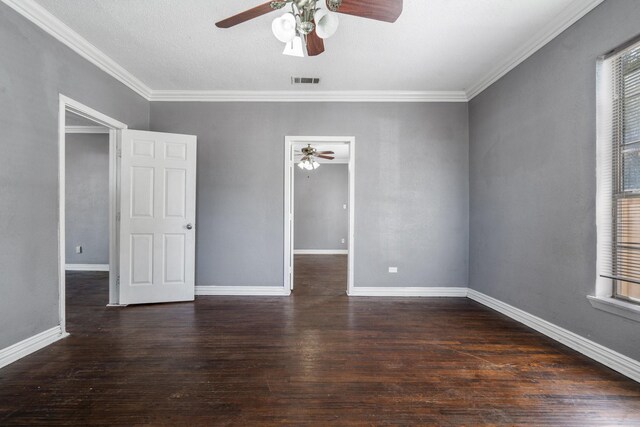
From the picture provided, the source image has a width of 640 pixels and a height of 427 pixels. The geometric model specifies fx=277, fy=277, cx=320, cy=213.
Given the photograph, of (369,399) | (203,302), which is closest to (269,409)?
(369,399)

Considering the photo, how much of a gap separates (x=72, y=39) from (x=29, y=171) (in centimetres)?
137

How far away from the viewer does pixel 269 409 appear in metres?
1.63

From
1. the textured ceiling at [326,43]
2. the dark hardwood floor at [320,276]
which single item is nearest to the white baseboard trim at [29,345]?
the dark hardwood floor at [320,276]

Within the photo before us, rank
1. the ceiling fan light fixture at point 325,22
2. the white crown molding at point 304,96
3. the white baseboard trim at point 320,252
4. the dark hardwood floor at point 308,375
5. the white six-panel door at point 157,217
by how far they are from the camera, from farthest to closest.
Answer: the white baseboard trim at point 320,252 < the white crown molding at point 304,96 < the white six-panel door at point 157,217 < the ceiling fan light fixture at point 325,22 < the dark hardwood floor at point 308,375

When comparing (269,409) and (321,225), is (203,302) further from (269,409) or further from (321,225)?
(321,225)

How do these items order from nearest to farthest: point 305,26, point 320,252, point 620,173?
point 305,26 → point 620,173 → point 320,252

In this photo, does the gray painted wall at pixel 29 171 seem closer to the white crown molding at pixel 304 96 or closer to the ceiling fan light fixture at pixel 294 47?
the white crown molding at pixel 304 96

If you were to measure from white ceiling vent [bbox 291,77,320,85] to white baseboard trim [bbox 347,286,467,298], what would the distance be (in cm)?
285

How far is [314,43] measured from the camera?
7.07 feet

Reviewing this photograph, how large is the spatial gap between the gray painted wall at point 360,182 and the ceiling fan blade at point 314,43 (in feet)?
5.65

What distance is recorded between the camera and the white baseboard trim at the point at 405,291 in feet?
12.9

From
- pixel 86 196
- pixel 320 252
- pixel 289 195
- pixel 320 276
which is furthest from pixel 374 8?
pixel 320 252

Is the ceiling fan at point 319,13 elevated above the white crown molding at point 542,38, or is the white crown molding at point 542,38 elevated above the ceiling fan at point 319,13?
the white crown molding at point 542,38

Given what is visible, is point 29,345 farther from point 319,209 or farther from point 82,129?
point 319,209
